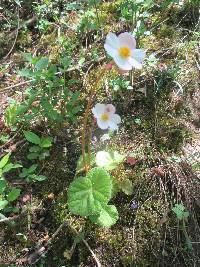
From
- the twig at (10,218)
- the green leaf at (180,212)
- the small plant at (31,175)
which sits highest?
the small plant at (31,175)

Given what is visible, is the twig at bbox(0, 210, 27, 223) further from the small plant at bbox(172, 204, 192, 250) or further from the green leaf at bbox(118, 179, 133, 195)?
the small plant at bbox(172, 204, 192, 250)

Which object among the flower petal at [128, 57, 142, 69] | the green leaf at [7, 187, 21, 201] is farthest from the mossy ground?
the flower petal at [128, 57, 142, 69]

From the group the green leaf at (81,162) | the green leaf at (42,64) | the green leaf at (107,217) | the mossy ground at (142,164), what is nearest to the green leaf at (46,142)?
the mossy ground at (142,164)

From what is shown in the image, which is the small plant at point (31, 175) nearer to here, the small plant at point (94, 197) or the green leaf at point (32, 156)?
the green leaf at point (32, 156)

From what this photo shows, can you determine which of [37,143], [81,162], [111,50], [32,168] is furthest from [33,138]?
[111,50]

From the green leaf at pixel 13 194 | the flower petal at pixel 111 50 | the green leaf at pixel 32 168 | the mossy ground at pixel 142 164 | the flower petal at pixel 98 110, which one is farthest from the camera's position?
the green leaf at pixel 32 168
